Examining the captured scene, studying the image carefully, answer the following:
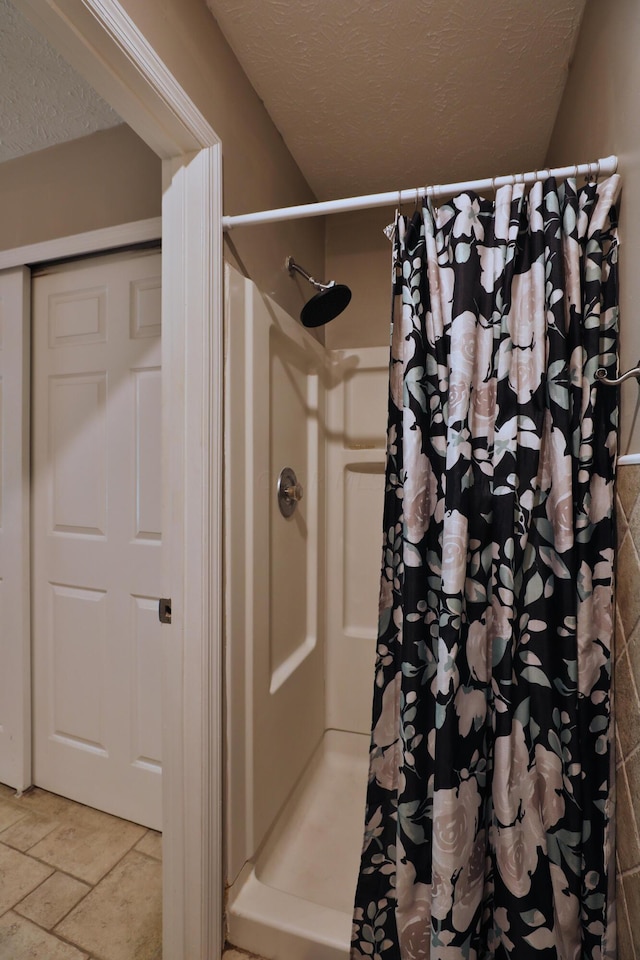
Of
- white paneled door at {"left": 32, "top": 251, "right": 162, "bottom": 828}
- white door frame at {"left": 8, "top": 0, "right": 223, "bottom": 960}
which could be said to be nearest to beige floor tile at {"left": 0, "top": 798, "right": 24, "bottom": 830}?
white paneled door at {"left": 32, "top": 251, "right": 162, "bottom": 828}

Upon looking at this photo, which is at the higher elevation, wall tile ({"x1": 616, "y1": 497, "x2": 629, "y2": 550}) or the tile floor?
wall tile ({"x1": 616, "y1": 497, "x2": 629, "y2": 550})

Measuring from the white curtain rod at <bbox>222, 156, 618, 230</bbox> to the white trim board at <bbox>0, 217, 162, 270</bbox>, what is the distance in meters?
0.51

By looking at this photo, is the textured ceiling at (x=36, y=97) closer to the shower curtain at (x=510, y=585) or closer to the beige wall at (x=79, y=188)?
the beige wall at (x=79, y=188)

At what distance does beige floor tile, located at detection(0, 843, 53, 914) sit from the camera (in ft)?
4.43

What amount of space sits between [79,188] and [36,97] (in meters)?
0.24

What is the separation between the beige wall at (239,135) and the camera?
97 cm

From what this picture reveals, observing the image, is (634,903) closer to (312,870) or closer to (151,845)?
(312,870)

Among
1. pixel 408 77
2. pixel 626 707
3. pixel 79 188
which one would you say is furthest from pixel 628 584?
pixel 79 188

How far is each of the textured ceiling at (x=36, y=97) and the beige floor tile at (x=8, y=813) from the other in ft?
7.47

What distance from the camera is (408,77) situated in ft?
4.14

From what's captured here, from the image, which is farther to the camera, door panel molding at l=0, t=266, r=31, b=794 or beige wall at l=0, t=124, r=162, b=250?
door panel molding at l=0, t=266, r=31, b=794

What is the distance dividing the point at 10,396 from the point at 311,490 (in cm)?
114

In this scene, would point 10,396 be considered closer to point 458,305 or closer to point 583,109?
point 458,305

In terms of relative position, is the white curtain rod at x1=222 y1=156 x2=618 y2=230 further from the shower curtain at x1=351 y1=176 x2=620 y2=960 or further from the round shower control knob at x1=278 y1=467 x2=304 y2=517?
the round shower control knob at x1=278 y1=467 x2=304 y2=517
